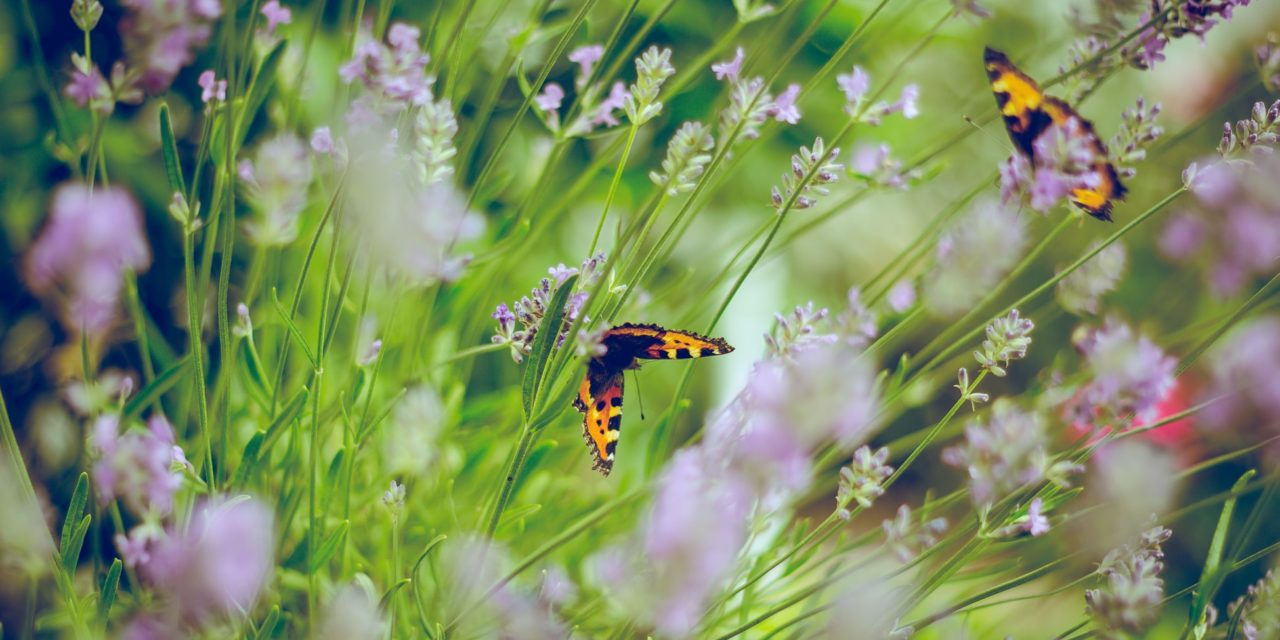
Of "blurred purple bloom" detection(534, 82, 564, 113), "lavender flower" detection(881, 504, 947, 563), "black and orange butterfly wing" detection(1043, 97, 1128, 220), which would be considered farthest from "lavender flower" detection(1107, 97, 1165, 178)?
"blurred purple bloom" detection(534, 82, 564, 113)

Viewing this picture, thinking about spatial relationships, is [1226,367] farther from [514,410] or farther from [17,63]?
[17,63]

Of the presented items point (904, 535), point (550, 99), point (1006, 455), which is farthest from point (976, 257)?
point (550, 99)

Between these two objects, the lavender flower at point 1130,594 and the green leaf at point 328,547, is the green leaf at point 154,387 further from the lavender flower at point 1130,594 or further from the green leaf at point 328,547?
the lavender flower at point 1130,594

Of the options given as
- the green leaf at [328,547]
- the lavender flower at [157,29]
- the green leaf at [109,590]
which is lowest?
the green leaf at [328,547]

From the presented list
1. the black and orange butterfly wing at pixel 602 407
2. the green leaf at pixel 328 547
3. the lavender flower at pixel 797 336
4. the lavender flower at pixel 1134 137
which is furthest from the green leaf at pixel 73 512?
the lavender flower at pixel 1134 137

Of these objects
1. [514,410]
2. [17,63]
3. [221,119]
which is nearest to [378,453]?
[514,410]
